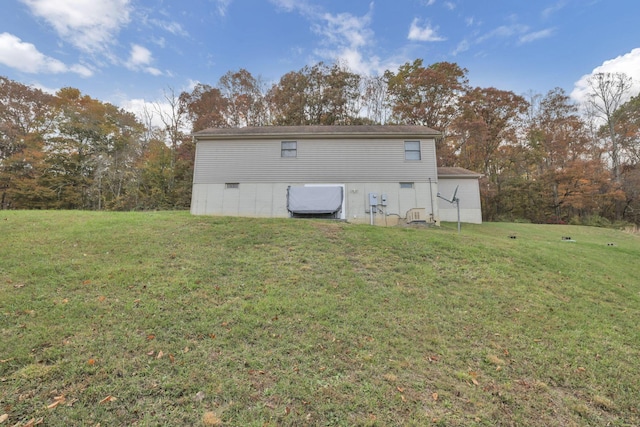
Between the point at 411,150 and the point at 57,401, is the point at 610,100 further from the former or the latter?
the point at 57,401

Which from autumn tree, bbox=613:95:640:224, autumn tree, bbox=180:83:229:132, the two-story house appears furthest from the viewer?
autumn tree, bbox=180:83:229:132

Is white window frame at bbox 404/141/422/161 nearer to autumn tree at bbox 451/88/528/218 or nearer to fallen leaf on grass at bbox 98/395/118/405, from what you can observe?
autumn tree at bbox 451/88/528/218

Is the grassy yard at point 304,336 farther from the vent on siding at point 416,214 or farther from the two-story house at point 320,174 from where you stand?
the two-story house at point 320,174

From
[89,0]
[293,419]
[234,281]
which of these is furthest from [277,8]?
[293,419]

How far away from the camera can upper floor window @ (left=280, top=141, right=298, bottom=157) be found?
13289mm

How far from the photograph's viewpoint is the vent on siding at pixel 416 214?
1241 centimetres

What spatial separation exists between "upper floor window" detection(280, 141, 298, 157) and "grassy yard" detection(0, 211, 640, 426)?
7.21m

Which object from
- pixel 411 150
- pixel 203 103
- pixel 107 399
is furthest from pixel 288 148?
pixel 203 103

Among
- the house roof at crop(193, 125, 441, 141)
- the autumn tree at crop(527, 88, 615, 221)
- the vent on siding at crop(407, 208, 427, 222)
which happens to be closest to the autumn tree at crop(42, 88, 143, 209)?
the house roof at crop(193, 125, 441, 141)

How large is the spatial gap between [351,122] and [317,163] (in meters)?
13.0

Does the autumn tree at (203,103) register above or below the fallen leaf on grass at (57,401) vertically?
above

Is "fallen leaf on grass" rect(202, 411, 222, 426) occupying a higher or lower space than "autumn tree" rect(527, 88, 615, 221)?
lower

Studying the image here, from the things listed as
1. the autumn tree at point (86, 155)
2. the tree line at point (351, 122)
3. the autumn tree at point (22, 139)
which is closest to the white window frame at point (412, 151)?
the tree line at point (351, 122)

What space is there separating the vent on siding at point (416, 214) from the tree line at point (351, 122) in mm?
11950
